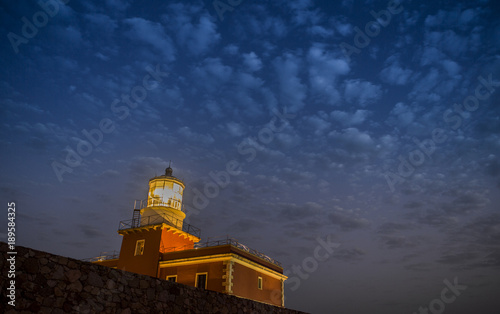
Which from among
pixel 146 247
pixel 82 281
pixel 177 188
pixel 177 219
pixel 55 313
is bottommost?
pixel 55 313

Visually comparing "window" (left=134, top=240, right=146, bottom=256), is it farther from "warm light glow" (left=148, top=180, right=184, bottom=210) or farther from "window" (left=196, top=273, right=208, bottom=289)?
"window" (left=196, top=273, right=208, bottom=289)

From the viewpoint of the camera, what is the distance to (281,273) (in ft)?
81.1

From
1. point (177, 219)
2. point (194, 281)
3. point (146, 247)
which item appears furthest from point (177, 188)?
point (194, 281)

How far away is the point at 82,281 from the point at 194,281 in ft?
50.2

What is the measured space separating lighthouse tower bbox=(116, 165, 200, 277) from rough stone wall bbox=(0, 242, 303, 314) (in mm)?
15426

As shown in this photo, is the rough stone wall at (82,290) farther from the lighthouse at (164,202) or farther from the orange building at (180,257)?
the lighthouse at (164,202)

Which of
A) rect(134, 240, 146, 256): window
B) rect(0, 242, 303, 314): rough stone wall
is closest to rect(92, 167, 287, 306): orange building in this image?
rect(134, 240, 146, 256): window

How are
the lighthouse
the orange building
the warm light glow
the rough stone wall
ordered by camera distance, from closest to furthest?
the rough stone wall
the orange building
the lighthouse
the warm light glow

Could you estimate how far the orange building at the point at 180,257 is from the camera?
66.0 ft

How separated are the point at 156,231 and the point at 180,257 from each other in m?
3.01

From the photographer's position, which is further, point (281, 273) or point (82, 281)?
point (281, 273)

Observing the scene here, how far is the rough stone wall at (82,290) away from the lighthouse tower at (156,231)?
15426 mm

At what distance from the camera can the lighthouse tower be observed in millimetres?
22969

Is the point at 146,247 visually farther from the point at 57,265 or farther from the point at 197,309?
the point at 57,265
